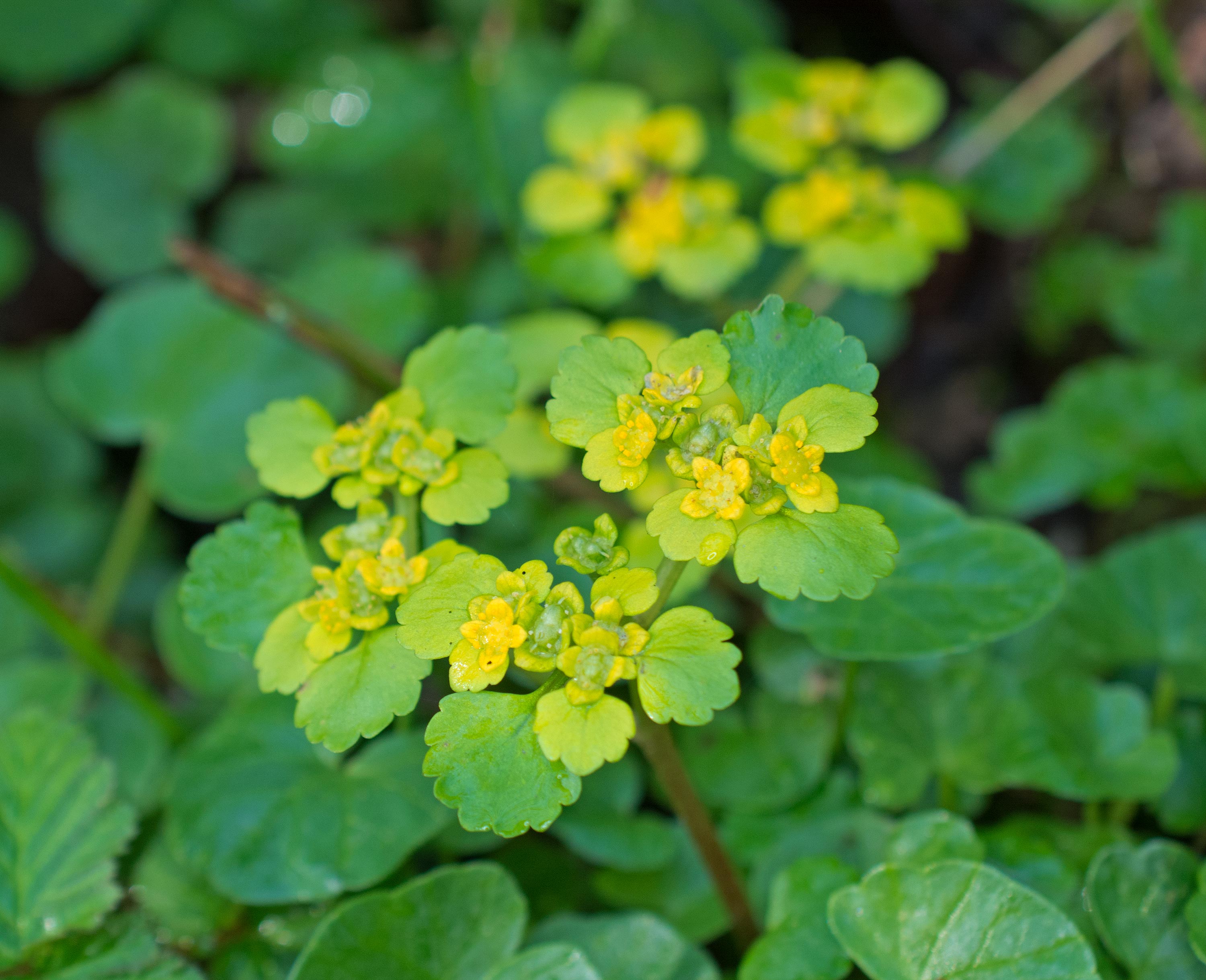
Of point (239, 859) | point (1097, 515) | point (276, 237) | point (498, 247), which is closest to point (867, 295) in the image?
point (1097, 515)

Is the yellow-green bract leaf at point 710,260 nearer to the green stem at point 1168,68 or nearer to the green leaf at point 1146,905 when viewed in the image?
the green stem at point 1168,68

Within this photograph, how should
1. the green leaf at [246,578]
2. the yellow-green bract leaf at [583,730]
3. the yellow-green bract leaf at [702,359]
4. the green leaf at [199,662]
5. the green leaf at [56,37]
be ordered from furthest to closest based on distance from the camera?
the green leaf at [56,37]
the green leaf at [199,662]
the green leaf at [246,578]
the yellow-green bract leaf at [702,359]
the yellow-green bract leaf at [583,730]

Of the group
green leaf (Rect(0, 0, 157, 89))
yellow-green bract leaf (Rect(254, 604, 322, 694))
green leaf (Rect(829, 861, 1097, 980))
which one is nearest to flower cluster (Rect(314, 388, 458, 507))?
yellow-green bract leaf (Rect(254, 604, 322, 694))

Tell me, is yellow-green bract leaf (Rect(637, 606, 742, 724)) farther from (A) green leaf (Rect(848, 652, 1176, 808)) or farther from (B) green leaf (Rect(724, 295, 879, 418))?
(A) green leaf (Rect(848, 652, 1176, 808))

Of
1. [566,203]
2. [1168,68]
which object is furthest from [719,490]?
[1168,68]

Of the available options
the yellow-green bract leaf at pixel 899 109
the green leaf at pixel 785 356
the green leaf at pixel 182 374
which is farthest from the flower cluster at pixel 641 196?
the green leaf at pixel 785 356
